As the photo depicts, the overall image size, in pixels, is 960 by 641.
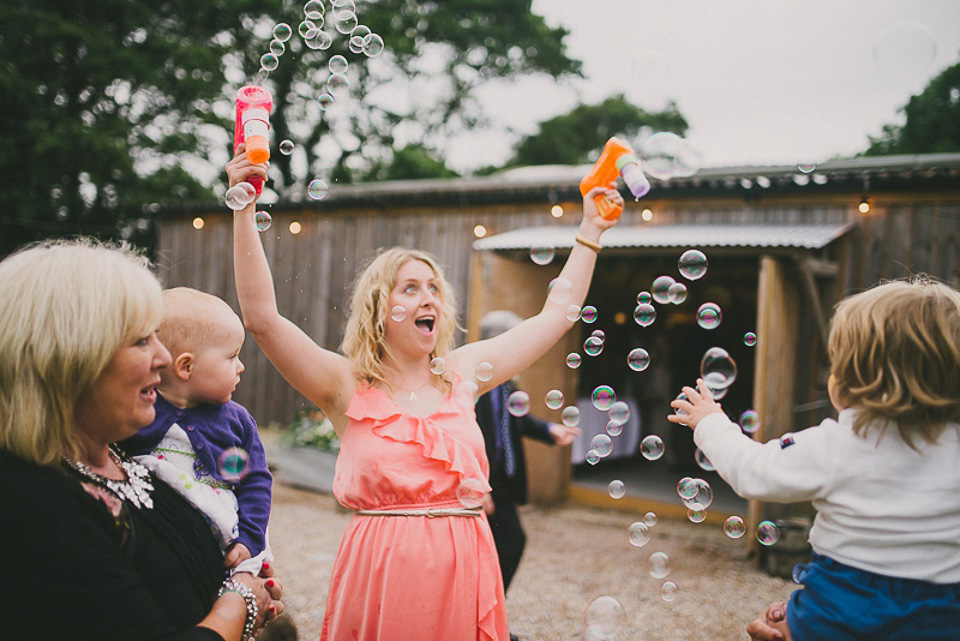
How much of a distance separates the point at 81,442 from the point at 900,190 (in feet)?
24.4

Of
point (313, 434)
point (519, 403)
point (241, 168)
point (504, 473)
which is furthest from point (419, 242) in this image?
point (241, 168)

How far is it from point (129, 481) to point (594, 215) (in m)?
1.61

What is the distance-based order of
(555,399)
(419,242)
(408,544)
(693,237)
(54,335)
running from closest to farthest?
(54,335)
(408,544)
(555,399)
(693,237)
(419,242)

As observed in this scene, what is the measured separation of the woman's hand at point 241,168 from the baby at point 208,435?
0.35 metres

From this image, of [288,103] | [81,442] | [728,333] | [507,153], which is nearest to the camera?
[81,442]

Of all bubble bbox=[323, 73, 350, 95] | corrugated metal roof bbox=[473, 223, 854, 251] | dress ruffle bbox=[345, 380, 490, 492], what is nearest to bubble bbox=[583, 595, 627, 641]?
dress ruffle bbox=[345, 380, 490, 492]

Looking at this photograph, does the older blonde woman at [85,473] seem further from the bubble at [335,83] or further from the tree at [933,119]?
the tree at [933,119]

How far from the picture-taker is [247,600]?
1538 mm

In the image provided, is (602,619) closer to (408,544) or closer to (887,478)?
(408,544)

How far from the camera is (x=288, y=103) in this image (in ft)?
66.1

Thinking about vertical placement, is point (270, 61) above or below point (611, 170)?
above

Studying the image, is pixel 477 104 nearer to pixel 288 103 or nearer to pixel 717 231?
pixel 288 103

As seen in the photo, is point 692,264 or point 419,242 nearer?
point 692,264

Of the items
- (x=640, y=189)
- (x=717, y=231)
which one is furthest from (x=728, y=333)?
(x=640, y=189)
